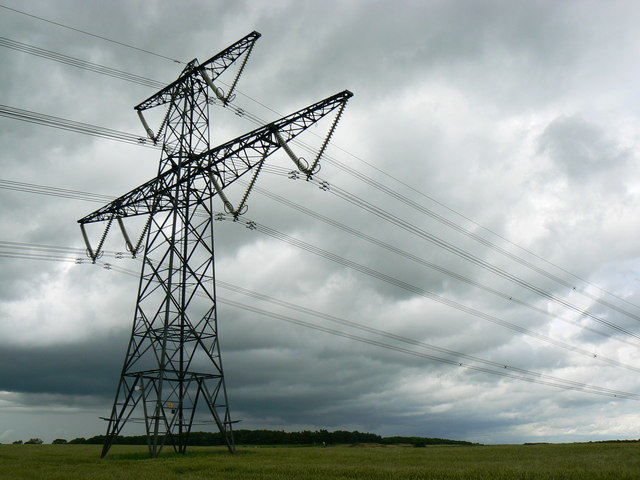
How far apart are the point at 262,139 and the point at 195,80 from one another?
32.5 feet

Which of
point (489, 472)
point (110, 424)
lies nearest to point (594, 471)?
point (489, 472)

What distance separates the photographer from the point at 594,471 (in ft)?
66.5

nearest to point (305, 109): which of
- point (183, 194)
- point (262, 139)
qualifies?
point (262, 139)

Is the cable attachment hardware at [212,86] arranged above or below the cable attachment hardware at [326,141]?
above

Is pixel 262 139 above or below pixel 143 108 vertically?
below

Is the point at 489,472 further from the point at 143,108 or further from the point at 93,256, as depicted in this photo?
the point at 143,108

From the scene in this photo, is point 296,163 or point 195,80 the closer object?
point 296,163

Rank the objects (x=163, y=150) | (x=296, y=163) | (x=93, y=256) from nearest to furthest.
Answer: (x=296, y=163) → (x=163, y=150) → (x=93, y=256)

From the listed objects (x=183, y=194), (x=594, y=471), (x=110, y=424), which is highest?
(x=183, y=194)

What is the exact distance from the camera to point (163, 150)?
36594mm

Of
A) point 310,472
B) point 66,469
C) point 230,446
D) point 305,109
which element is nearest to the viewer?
point 310,472

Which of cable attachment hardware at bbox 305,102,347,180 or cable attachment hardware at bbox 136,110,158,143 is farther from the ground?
cable attachment hardware at bbox 136,110,158,143

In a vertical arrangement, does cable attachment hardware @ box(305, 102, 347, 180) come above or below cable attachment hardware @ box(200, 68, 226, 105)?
below

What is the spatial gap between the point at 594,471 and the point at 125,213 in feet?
107
